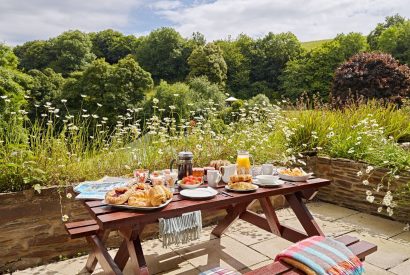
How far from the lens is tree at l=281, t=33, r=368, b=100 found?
27172mm

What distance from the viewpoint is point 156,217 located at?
1.79 meters

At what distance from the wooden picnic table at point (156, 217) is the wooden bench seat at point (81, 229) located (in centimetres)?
3

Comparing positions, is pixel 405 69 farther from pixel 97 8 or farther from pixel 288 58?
pixel 288 58

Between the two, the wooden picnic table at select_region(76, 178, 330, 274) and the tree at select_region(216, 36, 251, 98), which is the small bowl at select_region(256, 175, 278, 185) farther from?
the tree at select_region(216, 36, 251, 98)

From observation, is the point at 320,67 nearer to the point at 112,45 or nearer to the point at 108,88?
the point at 108,88

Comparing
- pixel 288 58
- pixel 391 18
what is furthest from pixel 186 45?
pixel 391 18

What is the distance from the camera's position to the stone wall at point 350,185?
3.53 meters

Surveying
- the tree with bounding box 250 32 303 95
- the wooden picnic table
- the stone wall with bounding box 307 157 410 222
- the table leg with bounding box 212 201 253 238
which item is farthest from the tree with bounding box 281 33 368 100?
the wooden picnic table

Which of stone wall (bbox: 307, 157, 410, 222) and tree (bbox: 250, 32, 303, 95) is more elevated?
tree (bbox: 250, 32, 303, 95)

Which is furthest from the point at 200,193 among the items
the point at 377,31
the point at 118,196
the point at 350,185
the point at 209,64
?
the point at 377,31

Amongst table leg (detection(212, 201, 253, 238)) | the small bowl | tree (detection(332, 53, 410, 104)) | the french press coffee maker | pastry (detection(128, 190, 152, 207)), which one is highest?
tree (detection(332, 53, 410, 104))

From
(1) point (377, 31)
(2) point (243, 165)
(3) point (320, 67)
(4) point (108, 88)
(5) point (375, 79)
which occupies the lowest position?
(2) point (243, 165)

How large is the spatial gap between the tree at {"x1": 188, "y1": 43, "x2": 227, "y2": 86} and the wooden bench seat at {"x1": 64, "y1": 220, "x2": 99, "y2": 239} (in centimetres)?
2622

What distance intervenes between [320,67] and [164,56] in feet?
48.1
